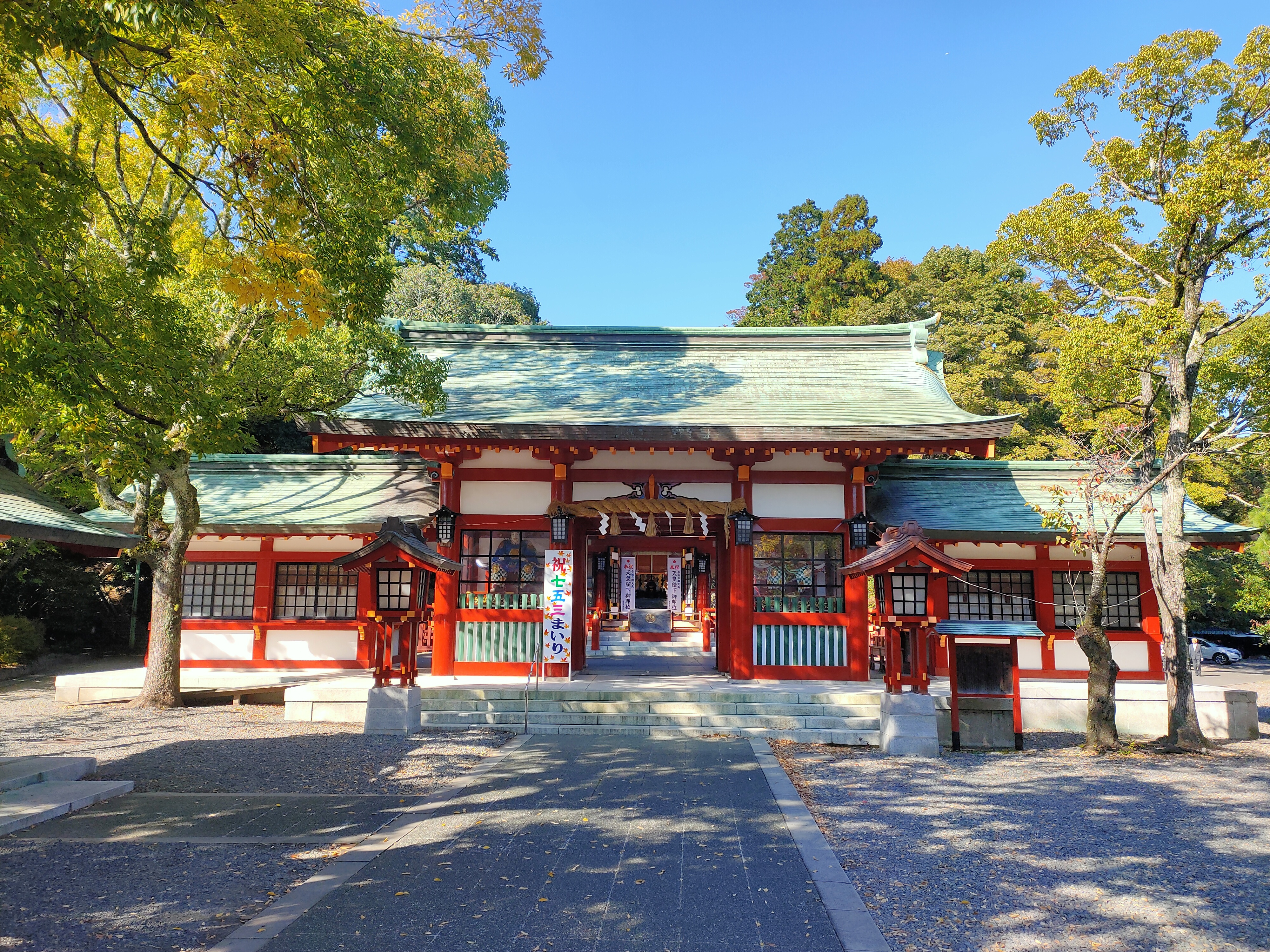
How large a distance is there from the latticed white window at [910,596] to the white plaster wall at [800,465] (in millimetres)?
2164

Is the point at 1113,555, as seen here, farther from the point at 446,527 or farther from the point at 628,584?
the point at 628,584

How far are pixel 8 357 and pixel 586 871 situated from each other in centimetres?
543

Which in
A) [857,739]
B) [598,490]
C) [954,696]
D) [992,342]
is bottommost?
[857,739]

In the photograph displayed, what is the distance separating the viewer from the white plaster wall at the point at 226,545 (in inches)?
578

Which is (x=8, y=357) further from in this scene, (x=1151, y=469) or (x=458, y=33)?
(x=1151, y=469)

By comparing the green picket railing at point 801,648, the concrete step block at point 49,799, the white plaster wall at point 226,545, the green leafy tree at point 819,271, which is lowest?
the concrete step block at point 49,799

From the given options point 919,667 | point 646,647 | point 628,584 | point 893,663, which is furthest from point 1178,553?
point 628,584

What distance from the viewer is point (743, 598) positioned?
1201 cm

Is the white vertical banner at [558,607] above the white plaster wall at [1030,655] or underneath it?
above

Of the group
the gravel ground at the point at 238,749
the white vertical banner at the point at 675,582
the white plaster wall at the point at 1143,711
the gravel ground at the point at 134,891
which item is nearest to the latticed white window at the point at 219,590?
the gravel ground at the point at 238,749

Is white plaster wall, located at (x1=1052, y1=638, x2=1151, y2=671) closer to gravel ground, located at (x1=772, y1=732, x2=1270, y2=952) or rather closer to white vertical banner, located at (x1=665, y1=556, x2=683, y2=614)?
gravel ground, located at (x1=772, y1=732, x2=1270, y2=952)

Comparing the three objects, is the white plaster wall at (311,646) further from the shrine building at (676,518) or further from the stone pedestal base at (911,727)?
the stone pedestal base at (911,727)

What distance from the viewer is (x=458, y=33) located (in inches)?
361

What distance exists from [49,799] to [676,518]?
28.2ft
